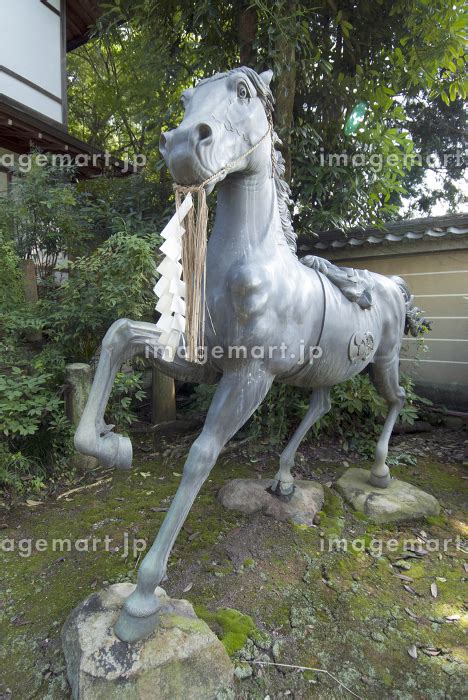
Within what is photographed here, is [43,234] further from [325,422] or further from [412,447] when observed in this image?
[412,447]

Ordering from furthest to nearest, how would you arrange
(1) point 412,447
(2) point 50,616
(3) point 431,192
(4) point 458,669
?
(3) point 431,192
(1) point 412,447
(2) point 50,616
(4) point 458,669

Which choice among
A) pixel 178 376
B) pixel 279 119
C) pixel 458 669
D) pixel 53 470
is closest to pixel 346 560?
pixel 458 669

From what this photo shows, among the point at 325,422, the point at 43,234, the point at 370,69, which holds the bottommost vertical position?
the point at 325,422

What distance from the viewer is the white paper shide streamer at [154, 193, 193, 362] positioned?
1411 mm

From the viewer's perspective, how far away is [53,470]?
3.25 m

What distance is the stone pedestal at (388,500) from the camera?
2.76 m

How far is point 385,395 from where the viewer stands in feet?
10.0

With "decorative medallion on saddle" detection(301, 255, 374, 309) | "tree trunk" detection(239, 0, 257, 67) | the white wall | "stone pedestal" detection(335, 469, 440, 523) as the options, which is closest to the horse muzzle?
"decorative medallion on saddle" detection(301, 255, 374, 309)

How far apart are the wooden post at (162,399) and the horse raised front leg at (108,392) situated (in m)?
2.84

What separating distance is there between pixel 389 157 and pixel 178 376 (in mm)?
3808

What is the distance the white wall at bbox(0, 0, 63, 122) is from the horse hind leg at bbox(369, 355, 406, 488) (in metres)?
6.11

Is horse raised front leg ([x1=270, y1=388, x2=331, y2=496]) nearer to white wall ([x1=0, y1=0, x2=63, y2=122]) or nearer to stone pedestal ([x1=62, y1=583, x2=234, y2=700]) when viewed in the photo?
stone pedestal ([x1=62, y1=583, x2=234, y2=700])

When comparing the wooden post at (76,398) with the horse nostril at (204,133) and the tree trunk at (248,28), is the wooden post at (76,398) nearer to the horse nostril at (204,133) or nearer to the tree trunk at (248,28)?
the horse nostril at (204,133)

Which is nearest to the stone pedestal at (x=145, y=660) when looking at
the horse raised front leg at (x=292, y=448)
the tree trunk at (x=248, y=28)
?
the horse raised front leg at (x=292, y=448)
